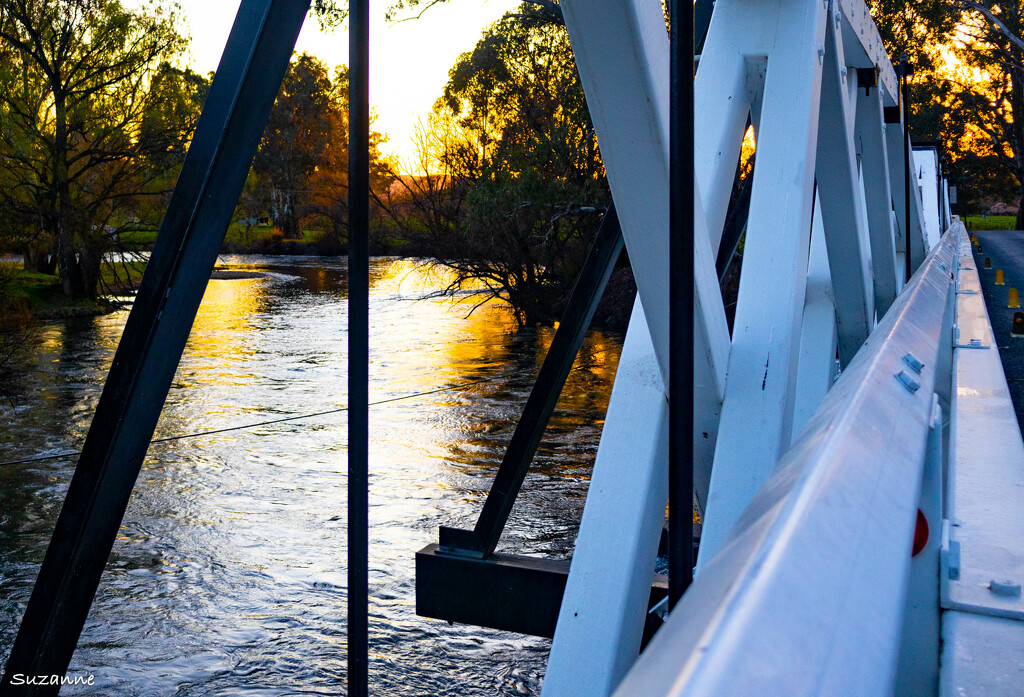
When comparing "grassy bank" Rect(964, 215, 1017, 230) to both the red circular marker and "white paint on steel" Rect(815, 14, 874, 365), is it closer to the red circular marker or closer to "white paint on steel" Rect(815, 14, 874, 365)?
"white paint on steel" Rect(815, 14, 874, 365)

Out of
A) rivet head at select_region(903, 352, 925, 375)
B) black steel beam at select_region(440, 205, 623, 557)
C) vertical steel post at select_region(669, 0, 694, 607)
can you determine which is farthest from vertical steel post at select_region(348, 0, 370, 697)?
black steel beam at select_region(440, 205, 623, 557)

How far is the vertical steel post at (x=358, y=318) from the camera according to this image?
0.92 m

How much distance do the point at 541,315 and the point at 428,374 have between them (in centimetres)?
425

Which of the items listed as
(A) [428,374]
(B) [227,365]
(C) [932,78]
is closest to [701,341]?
(A) [428,374]

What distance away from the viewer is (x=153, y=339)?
0.98 meters

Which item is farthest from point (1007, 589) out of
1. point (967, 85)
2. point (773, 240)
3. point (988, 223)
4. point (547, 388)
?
point (988, 223)

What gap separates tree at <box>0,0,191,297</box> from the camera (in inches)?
677

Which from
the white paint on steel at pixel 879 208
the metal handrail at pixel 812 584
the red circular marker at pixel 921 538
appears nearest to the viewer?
the metal handrail at pixel 812 584

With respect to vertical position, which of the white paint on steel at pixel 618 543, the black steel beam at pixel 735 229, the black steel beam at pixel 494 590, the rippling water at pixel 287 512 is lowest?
the rippling water at pixel 287 512

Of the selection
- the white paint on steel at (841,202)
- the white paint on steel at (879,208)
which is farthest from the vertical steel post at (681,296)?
the white paint on steel at (879,208)

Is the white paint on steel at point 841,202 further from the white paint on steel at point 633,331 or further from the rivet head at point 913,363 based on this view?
the rivet head at point 913,363

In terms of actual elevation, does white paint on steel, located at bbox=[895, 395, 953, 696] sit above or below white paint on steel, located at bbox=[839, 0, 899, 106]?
below

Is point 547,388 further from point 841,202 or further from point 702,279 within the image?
point 702,279

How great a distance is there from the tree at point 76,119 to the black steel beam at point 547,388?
1491cm
